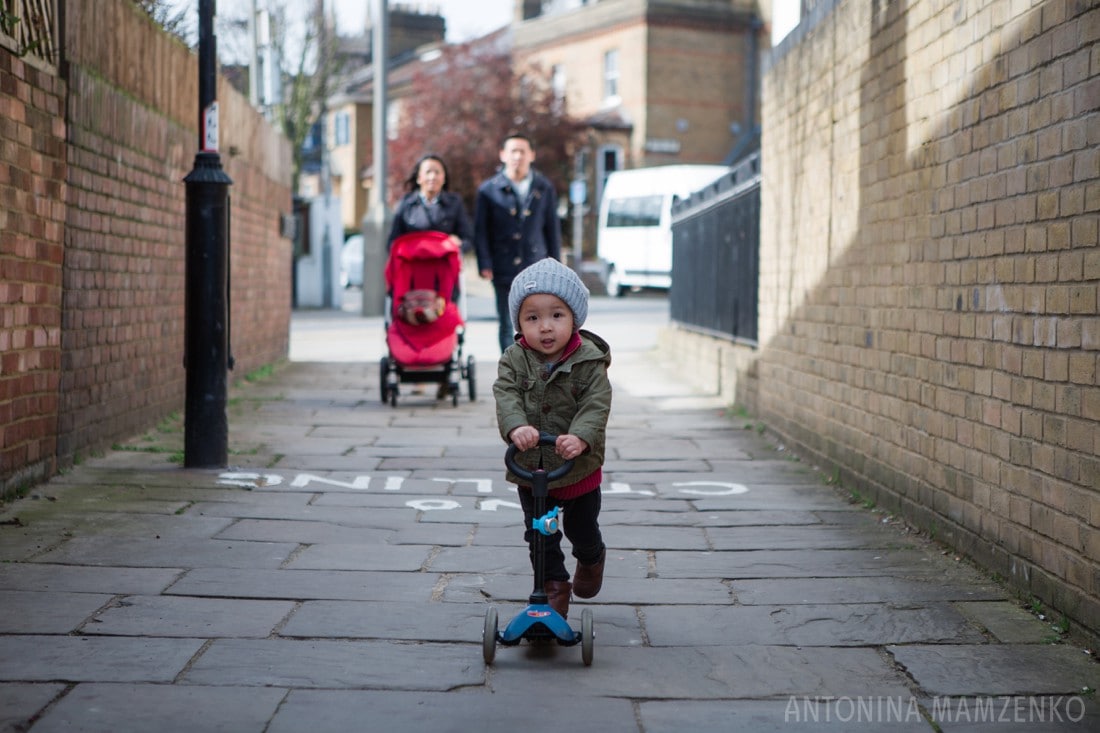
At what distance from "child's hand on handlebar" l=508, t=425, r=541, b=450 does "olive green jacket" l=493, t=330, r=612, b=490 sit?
160 mm

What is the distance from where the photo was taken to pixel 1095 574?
427 centimetres

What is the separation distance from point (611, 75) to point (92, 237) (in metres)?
41.5

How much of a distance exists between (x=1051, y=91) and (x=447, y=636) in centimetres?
271

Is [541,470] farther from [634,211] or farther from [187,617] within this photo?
[634,211]

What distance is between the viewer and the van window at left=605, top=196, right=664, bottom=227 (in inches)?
1399

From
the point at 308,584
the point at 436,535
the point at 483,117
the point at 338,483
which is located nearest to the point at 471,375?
the point at 338,483

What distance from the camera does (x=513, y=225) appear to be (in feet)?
35.4

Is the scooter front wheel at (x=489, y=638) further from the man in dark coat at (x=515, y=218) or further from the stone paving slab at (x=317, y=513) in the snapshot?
the man in dark coat at (x=515, y=218)

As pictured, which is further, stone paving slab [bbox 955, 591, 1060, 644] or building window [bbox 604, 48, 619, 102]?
building window [bbox 604, 48, 619, 102]

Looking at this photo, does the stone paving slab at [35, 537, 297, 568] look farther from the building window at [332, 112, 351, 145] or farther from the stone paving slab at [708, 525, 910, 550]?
the building window at [332, 112, 351, 145]

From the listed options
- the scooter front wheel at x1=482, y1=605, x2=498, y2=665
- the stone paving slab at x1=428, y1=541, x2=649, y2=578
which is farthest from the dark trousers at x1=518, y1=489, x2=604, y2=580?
the stone paving slab at x1=428, y1=541, x2=649, y2=578

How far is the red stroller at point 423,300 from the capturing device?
1033 cm

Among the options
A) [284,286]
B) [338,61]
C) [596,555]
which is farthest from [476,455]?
[338,61]

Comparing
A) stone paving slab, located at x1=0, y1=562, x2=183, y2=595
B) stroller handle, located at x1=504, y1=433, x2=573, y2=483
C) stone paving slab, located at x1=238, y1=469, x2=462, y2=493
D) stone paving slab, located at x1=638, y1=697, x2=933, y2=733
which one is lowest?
stone paving slab, located at x1=638, y1=697, x2=933, y2=733
